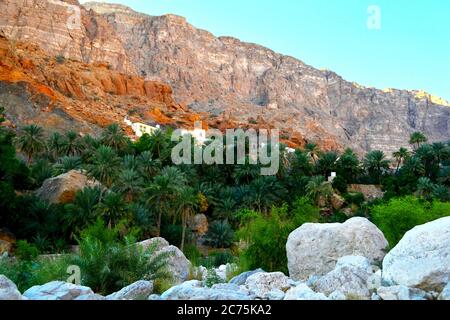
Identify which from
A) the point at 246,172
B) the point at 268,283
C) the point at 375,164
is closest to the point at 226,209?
the point at 246,172

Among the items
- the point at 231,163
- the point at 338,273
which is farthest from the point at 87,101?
the point at 338,273

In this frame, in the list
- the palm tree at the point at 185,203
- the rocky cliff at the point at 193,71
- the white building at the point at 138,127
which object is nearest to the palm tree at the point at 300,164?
the palm tree at the point at 185,203

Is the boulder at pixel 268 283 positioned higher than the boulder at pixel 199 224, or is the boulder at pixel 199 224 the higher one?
the boulder at pixel 268 283

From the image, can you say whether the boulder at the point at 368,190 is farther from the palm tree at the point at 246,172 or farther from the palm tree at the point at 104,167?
the palm tree at the point at 104,167

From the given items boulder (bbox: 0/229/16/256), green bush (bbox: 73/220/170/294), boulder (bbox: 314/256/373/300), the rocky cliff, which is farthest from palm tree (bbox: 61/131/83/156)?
the rocky cliff

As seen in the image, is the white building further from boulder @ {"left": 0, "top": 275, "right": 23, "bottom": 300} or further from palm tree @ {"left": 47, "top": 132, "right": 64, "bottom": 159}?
boulder @ {"left": 0, "top": 275, "right": 23, "bottom": 300}

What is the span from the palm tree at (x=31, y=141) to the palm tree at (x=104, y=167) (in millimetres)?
14977

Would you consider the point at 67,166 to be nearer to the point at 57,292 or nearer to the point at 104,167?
the point at 104,167

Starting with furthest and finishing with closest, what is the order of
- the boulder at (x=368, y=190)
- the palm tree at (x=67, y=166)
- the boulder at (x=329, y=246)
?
the boulder at (x=368, y=190)
the palm tree at (x=67, y=166)
the boulder at (x=329, y=246)

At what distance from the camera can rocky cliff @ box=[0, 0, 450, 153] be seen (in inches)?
A: 5541

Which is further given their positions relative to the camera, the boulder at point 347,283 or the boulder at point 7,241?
the boulder at point 7,241

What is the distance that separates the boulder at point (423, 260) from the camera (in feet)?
23.1

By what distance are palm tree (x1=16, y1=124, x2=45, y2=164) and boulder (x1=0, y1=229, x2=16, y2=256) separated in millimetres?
20945

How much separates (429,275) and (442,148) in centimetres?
6223
